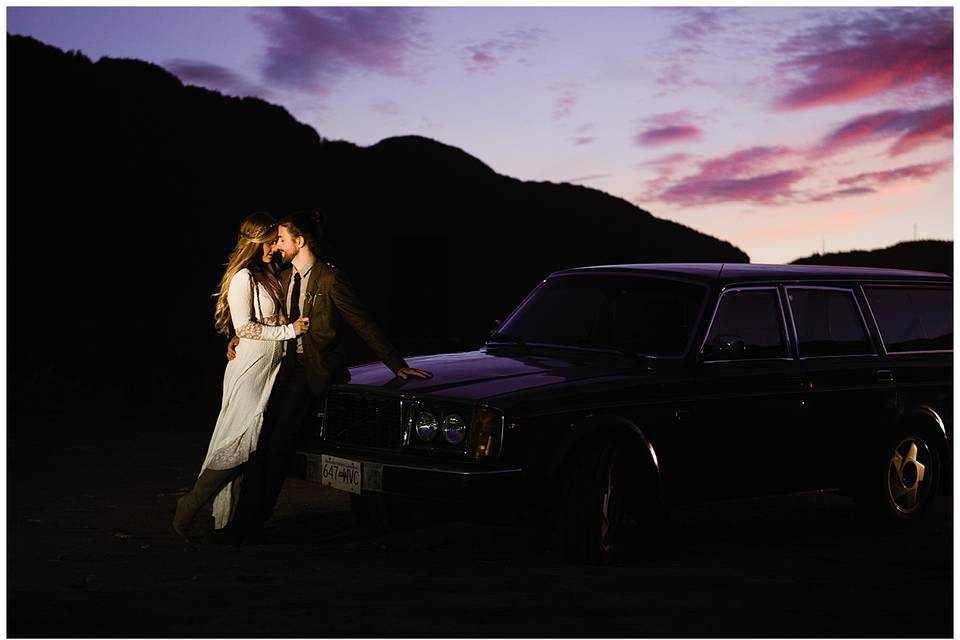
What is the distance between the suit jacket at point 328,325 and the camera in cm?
990

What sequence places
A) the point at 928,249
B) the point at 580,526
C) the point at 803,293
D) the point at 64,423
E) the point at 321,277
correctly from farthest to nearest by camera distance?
the point at 928,249 → the point at 64,423 → the point at 803,293 → the point at 321,277 → the point at 580,526

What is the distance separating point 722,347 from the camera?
32.6 feet

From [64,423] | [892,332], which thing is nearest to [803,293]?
[892,332]

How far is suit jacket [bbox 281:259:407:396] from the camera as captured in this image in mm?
9898

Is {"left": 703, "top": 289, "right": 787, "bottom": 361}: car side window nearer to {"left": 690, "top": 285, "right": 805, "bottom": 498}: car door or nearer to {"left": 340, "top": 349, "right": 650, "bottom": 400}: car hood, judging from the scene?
{"left": 690, "top": 285, "right": 805, "bottom": 498}: car door

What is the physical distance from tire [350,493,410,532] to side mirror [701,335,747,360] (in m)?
2.45

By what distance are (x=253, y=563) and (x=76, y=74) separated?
108642mm

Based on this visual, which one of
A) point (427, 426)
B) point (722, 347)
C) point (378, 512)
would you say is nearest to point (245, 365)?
point (378, 512)

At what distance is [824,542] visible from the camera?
10625mm

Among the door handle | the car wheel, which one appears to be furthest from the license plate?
the door handle

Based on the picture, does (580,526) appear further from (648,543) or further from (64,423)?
(64,423)

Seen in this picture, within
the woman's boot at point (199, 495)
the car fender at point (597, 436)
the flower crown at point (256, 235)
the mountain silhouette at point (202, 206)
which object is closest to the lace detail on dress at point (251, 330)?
the flower crown at point (256, 235)

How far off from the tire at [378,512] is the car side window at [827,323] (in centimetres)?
302

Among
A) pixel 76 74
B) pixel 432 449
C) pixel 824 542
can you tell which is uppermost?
pixel 76 74
